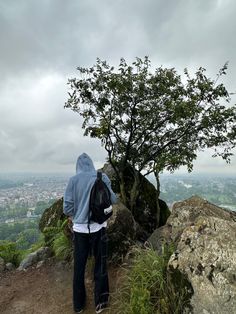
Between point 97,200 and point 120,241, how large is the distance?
3056 mm

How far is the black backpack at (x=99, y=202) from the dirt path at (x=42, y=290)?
1592mm

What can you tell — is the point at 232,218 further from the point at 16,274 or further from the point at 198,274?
the point at 16,274

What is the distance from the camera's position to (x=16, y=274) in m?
8.68

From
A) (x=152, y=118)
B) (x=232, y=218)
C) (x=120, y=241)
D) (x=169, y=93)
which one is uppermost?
(x=169, y=93)

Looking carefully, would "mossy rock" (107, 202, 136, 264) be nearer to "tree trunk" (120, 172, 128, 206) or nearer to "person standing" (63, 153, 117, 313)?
"person standing" (63, 153, 117, 313)

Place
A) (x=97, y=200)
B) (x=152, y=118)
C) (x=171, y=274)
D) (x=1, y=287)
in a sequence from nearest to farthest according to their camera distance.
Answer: (x=171, y=274) → (x=97, y=200) → (x=1, y=287) → (x=152, y=118)

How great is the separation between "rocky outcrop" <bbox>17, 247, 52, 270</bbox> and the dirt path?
29 cm

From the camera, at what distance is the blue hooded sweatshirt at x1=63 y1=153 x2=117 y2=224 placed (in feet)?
19.2

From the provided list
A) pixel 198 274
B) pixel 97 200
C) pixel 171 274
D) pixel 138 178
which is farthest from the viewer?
pixel 138 178

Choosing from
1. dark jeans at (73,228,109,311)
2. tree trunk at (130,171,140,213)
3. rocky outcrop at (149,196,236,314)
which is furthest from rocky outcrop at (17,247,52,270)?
rocky outcrop at (149,196,236,314)

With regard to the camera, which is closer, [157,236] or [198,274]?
[198,274]

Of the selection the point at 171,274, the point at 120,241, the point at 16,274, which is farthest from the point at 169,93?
the point at 16,274

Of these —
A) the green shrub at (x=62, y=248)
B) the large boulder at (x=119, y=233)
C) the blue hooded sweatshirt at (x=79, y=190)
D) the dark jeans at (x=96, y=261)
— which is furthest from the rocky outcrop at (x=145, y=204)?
the blue hooded sweatshirt at (x=79, y=190)

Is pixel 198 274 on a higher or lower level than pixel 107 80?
lower
